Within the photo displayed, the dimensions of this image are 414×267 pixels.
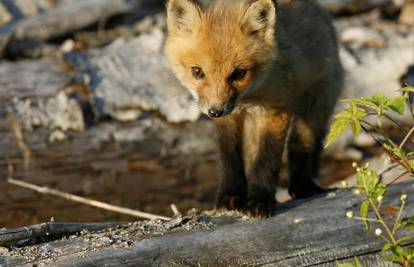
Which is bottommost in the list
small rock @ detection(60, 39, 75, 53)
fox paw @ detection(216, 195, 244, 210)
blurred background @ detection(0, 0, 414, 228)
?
blurred background @ detection(0, 0, 414, 228)

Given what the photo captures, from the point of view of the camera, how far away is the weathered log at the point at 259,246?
314 cm

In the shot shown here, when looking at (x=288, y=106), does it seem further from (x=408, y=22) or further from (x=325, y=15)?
(x=408, y=22)

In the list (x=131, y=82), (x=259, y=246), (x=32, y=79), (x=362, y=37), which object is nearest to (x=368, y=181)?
(x=259, y=246)

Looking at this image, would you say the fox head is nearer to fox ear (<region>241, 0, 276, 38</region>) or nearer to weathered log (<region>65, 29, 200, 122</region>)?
fox ear (<region>241, 0, 276, 38</region>)

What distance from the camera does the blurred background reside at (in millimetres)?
6383

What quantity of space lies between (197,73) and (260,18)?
19.2 inches

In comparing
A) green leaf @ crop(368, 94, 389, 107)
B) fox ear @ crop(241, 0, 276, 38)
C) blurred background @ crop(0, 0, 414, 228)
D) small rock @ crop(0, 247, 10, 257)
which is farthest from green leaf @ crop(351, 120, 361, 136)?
blurred background @ crop(0, 0, 414, 228)

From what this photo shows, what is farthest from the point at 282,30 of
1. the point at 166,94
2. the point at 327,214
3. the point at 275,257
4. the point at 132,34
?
the point at 132,34

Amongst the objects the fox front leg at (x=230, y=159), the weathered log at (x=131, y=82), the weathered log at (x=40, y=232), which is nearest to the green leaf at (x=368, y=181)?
the weathered log at (x=40, y=232)

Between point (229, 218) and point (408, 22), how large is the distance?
18.3ft

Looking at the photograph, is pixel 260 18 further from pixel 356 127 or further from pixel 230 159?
pixel 356 127

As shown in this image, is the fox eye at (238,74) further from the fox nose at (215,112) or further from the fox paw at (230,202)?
the fox paw at (230,202)

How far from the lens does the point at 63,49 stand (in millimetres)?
7734

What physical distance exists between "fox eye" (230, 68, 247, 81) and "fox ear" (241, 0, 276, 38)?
256 millimetres
